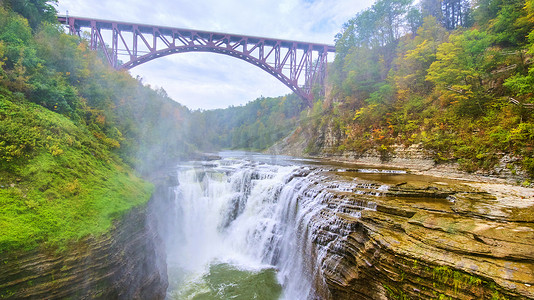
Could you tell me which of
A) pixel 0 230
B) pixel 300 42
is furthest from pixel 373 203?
pixel 300 42

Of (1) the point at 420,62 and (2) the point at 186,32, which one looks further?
(2) the point at 186,32

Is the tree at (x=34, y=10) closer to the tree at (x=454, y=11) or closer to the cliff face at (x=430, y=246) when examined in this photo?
the cliff face at (x=430, y=246)

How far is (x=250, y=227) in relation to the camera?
36.2ft

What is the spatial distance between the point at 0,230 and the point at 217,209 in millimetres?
9082

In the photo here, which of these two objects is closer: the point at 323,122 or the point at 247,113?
the point at 323,122

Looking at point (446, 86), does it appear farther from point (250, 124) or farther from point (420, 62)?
point (250, 124)

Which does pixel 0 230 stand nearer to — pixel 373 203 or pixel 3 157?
pixel 3 157

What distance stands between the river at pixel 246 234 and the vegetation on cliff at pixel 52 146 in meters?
3.50

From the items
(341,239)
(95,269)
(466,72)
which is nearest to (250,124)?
(466,72)

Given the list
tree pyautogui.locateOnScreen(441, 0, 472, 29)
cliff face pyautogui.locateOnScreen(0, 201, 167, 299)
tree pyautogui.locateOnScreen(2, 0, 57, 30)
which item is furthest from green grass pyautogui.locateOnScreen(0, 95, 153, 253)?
tree pyautogui.locateOnScreen(441, 0, 472, 29)

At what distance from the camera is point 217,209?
12.6 meters

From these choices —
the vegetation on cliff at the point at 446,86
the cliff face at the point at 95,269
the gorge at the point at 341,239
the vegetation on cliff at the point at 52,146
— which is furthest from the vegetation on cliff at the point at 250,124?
the cliff face at the point at 95,269

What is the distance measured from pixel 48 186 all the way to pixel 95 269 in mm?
2274

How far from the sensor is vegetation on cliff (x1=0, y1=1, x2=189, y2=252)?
4645mm
